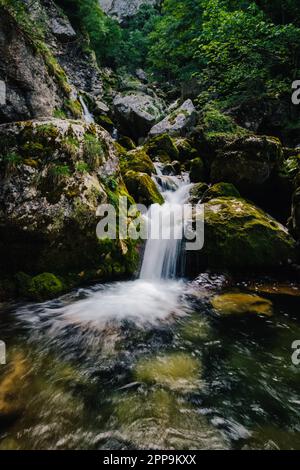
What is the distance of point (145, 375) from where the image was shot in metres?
3.11

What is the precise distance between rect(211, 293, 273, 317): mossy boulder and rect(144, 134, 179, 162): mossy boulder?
28.7ft

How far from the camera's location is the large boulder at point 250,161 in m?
7.85

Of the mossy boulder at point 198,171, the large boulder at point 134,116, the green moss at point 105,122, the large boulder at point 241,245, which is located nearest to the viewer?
the large boulder at point 241,245

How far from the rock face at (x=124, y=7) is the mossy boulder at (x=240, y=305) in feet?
143

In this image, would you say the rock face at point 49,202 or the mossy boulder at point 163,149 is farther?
the mossy boulder at point 163,149

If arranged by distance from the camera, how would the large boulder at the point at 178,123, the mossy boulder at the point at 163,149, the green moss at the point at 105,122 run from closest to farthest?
the mossy boulder at the point at 163,149 < the large boulder at the point at 178,123 < the green moss at the point at 105,122

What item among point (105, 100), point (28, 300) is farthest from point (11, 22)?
point (105, 100)

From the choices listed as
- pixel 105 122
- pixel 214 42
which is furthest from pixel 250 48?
pixel 105 122

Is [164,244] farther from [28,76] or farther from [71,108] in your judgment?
[28,76]

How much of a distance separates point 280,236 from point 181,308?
3121 millimetres

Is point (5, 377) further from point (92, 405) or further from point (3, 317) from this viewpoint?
point (3, 317)

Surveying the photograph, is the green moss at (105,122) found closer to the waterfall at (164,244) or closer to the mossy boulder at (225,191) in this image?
the waterfall at (164,244)

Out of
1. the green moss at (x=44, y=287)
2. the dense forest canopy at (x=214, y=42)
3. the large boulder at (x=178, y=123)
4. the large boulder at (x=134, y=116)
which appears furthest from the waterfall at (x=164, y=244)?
the large boulder at (x=134, y=116)

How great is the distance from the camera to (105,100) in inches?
851
